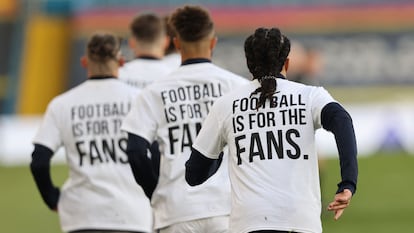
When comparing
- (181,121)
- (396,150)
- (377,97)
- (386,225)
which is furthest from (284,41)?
(377,97)

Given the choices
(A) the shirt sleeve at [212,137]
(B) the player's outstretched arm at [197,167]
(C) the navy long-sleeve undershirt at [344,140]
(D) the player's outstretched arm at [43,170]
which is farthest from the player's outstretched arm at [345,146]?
(D) the player's outstretched arm at [43,170]

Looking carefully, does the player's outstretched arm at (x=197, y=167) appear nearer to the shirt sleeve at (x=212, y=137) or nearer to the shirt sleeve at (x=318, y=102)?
the shirt sleeve at (x=212, y=137)

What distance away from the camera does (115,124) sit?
29.9 feet

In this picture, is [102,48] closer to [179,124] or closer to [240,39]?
[179,124]

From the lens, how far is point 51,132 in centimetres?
908

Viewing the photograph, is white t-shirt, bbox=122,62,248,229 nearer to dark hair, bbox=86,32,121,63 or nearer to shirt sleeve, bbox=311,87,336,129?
dark hair, bbox=86,32,121,63

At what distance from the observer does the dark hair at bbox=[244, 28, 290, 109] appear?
7113 millimetres

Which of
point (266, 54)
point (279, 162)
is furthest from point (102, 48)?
point (279, 162)

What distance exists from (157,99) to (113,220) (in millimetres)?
1243

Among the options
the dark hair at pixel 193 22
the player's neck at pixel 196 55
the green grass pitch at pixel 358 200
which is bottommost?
the green grass pitch at pixel 358 200

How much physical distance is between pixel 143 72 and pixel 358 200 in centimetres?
962

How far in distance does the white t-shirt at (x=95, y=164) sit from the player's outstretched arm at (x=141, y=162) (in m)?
0.88

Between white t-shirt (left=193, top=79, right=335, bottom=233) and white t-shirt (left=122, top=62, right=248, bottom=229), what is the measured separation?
102 centimetres

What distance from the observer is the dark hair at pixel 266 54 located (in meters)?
7.11
